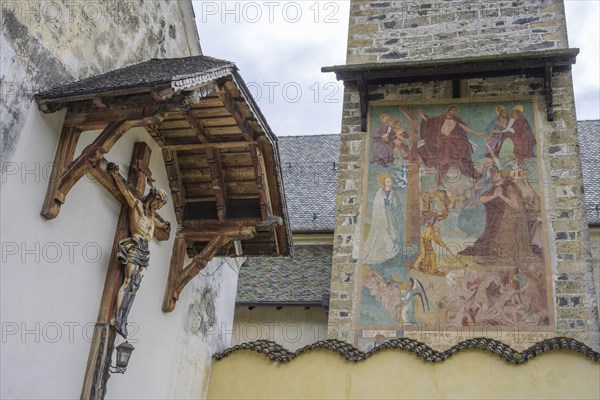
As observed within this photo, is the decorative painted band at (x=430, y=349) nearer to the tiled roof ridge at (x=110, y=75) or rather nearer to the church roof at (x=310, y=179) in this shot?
the tiled roof ridge at (x=110, y=75)

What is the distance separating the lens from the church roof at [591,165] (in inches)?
416

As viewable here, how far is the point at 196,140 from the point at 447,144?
3911mm

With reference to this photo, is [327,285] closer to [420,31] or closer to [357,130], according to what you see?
[357,130]

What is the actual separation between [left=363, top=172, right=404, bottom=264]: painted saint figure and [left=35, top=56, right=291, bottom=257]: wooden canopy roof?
65.8 inches

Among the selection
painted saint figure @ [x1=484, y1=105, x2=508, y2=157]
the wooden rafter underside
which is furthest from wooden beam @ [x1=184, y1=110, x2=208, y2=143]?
painted saint figure @ [x1=484, y1=105, x2=508, y2=157]

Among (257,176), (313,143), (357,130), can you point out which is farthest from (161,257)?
(313,143)

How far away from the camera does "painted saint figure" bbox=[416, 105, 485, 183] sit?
28.1ft

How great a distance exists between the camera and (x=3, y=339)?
4.08 m

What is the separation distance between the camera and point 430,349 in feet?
20.4

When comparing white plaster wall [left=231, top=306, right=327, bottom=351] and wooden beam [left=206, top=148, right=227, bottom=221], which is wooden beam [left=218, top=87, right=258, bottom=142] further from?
white plaster wall [left=231, top=306, right=327, bottom=351]

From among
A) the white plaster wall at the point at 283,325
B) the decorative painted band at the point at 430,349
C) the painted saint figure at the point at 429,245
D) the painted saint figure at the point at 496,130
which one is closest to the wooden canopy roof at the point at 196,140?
the decorative painted band at the point at 430,349

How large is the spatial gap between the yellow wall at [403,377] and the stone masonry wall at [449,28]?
484 centimetres

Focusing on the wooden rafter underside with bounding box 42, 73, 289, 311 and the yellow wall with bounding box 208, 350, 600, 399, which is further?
the yellow wall with bounding box 208, 350, 600, 399

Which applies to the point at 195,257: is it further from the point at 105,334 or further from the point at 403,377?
the point at 403,377
